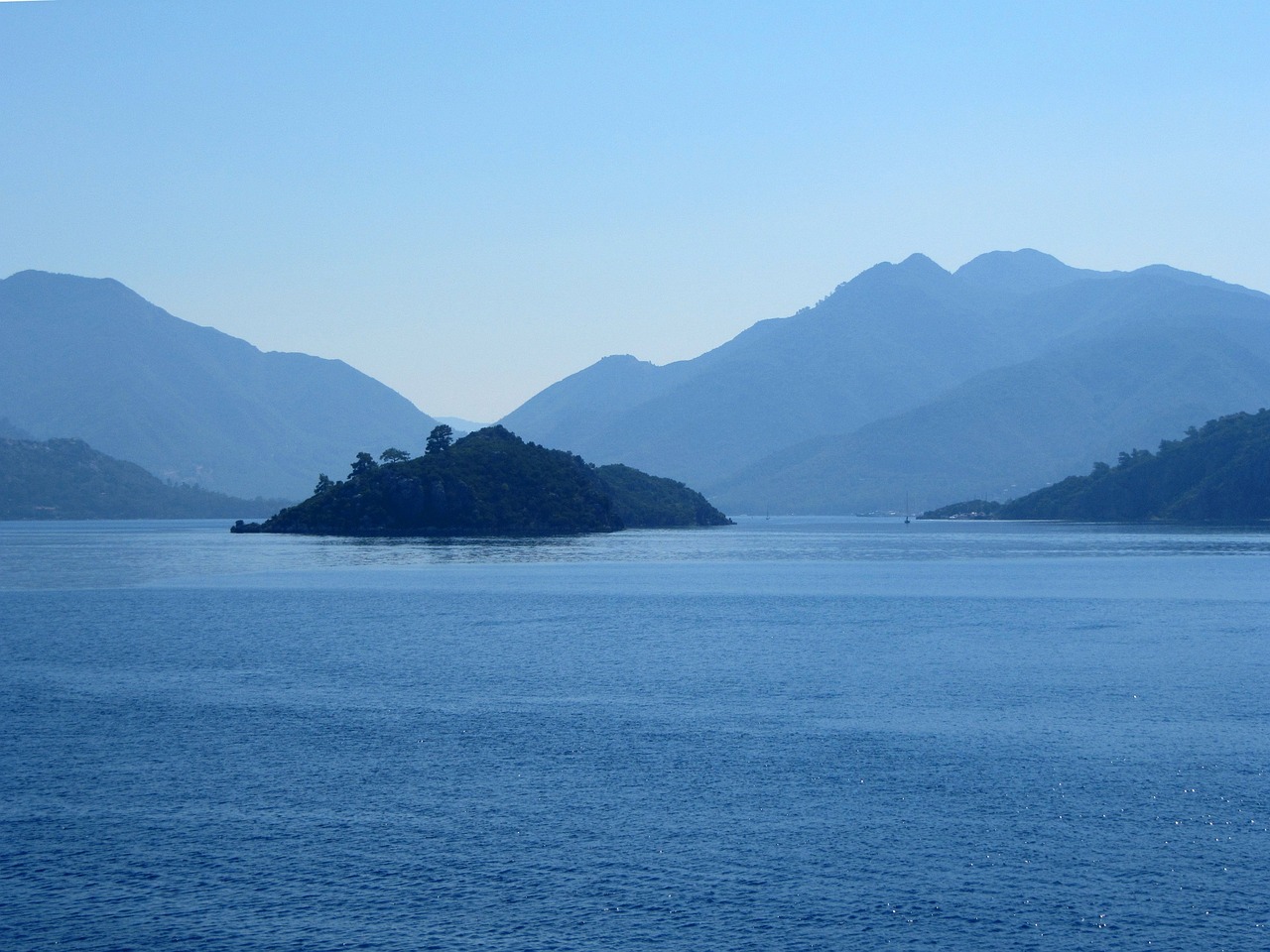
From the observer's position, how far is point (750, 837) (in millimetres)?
34344

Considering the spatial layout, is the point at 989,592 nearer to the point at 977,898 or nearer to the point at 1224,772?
the point at 1224,772

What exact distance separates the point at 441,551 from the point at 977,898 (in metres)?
165

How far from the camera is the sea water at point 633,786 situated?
28625mm

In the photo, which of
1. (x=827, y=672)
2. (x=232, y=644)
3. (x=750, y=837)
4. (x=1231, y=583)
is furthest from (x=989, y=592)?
(x=750, y=837)

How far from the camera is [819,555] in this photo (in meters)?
199

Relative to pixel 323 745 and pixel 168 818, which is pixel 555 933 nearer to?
pixel 168 818

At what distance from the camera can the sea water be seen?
93.9ft

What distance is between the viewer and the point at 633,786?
3959 cm

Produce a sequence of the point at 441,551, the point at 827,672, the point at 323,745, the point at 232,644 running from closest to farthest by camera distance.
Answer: the point at 323,745
the point at 827,672
the point at 232,644
the point at 441,551

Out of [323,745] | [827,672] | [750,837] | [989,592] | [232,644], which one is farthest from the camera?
[989,592]

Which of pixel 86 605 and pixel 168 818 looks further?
pixel 86 605

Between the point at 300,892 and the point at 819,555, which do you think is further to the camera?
the point at 819,555

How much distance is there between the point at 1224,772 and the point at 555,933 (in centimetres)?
2492

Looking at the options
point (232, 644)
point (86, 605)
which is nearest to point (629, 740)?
point (232, 644)
